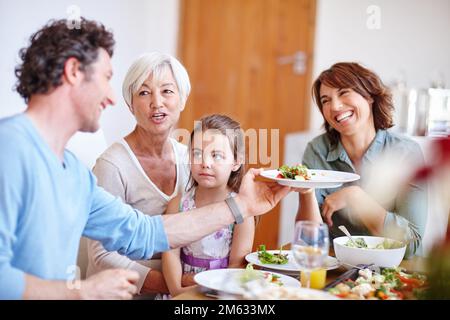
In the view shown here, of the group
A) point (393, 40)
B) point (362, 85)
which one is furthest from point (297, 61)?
point (362, 85)

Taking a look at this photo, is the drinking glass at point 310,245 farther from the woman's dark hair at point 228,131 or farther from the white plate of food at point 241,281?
the woman's dark hair at point 228,131

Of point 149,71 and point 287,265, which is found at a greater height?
point 149,71

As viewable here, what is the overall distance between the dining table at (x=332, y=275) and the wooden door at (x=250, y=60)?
221cm

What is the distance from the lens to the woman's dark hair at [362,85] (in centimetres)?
187

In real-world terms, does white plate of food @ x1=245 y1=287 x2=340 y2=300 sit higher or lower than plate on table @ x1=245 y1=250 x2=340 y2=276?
higher

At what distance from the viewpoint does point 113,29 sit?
9.77 ft

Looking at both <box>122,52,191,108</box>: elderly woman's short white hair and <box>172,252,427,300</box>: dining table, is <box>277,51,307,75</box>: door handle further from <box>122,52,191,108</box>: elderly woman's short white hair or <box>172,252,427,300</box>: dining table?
<box>172,252,427,300</box>: dining table

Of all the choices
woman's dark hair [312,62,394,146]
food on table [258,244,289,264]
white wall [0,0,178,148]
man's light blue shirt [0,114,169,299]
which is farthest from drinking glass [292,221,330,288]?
woman's dark hair [312,62,394,146]

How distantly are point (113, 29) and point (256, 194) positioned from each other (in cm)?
182

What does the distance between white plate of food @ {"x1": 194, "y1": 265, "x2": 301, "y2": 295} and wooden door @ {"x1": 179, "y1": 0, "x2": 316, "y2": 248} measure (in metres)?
2.51

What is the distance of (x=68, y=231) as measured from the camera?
1.07 meters

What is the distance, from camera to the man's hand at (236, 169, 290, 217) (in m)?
1.41

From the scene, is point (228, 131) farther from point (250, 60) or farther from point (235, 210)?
point (250, 60)

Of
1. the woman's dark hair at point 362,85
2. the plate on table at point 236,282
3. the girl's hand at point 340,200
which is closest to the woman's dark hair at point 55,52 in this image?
the plate on table at point 236,282
